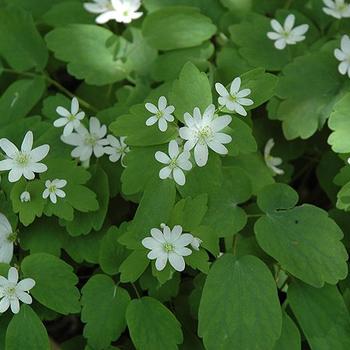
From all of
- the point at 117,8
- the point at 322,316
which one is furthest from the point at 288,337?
the point at 117,8

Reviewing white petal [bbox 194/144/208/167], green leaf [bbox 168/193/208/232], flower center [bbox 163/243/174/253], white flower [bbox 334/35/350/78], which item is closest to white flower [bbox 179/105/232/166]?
white petal [bbox 194/144/208/167]

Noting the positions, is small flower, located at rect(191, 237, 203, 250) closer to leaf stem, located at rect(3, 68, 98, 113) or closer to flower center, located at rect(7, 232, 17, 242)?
flower center, located at rect(7, 232, 17, 242)

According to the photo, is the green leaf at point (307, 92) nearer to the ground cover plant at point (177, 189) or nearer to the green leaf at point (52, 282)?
the ground cover plant at point (177, 189)

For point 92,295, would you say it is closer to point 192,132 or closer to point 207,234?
point 207,234

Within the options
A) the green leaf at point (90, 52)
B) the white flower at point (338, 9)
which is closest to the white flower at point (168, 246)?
the green leaf at point (90, 52)

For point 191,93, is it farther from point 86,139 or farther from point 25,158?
point 25,158
